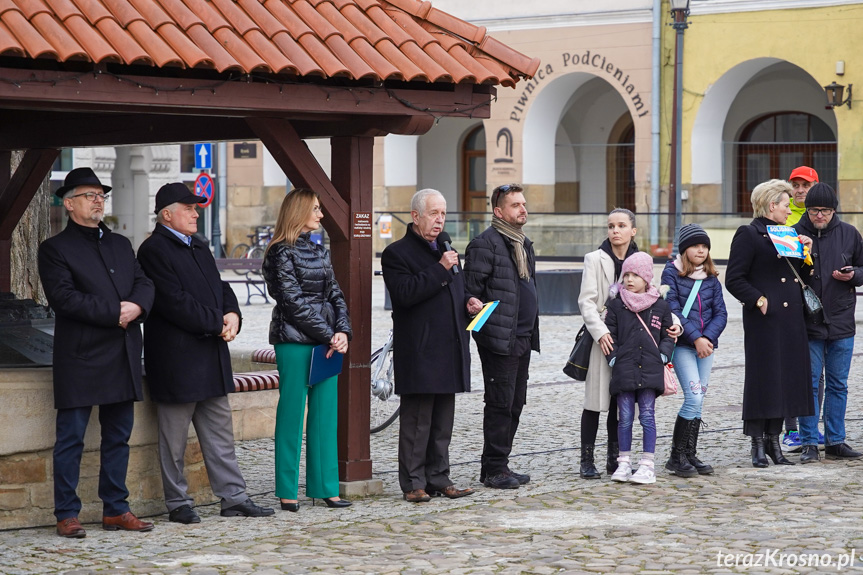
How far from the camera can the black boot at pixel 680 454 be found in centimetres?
820

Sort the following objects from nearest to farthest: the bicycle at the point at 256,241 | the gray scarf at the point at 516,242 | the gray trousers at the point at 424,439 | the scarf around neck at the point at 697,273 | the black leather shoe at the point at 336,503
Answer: the black leather shoe at the point at 336,503, the gray trousers at the point at 424,439, the gray scarf at the point at 516,242, the scarf around neck at the point at 697,273, the bicycle at the point at 256,241

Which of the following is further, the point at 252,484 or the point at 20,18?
the point at 252,484

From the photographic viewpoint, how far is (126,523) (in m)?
6.82

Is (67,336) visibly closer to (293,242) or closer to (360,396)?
(293,242)

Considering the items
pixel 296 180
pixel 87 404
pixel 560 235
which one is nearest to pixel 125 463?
pixel 87 404

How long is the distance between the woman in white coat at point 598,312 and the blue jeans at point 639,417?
0.42ft

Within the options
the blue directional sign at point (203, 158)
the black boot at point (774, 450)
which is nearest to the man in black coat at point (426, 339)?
the black boot at point (774, 450)

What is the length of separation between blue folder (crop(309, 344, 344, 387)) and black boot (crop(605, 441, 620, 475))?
1.82 meters

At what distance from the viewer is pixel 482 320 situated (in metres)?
7.66

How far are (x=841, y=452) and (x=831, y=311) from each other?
843 millimetres

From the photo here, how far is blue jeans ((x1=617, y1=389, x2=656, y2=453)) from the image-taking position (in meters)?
8.00

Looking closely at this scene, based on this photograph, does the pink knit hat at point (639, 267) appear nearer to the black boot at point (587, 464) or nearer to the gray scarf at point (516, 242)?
the gray scarf at point (516, 242)

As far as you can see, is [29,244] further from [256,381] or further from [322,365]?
[322,365]

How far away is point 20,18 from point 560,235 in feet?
77.5
